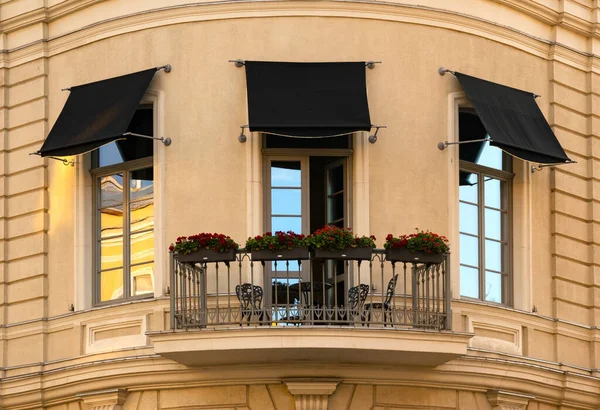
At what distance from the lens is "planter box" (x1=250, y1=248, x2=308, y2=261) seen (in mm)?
25734

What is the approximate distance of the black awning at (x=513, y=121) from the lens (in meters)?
27.6

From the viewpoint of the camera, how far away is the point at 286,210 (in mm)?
27422

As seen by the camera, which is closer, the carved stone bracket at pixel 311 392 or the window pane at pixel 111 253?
the carved stone bracket at pixel 311 392

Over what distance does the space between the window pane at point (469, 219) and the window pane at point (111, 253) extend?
472cm

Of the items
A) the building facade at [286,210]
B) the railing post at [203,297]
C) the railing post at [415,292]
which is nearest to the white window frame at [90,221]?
the building facade at [286,210]

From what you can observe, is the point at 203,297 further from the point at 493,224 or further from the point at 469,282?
the point at 493,224

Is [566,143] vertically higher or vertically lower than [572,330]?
Result: higher

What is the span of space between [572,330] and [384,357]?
158 inches

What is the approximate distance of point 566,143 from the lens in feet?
96.3

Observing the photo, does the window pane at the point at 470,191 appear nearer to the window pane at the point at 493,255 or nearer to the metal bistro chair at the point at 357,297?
the window pane at the point at 493,255

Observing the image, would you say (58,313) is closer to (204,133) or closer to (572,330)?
(204,133)

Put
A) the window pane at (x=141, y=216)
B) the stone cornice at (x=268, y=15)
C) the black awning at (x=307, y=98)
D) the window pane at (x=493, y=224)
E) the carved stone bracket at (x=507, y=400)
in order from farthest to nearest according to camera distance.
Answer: the window pane at (x=493, y=224) → the window pane at (x=141, y=216) → the stone cornice at (x=268, y=15) → the carved stone bracket at (x=507, y=400) → the black awning at (x=307, y=98)

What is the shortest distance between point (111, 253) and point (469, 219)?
5.00 meters

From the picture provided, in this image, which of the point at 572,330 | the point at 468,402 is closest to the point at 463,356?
the point at 468,402
